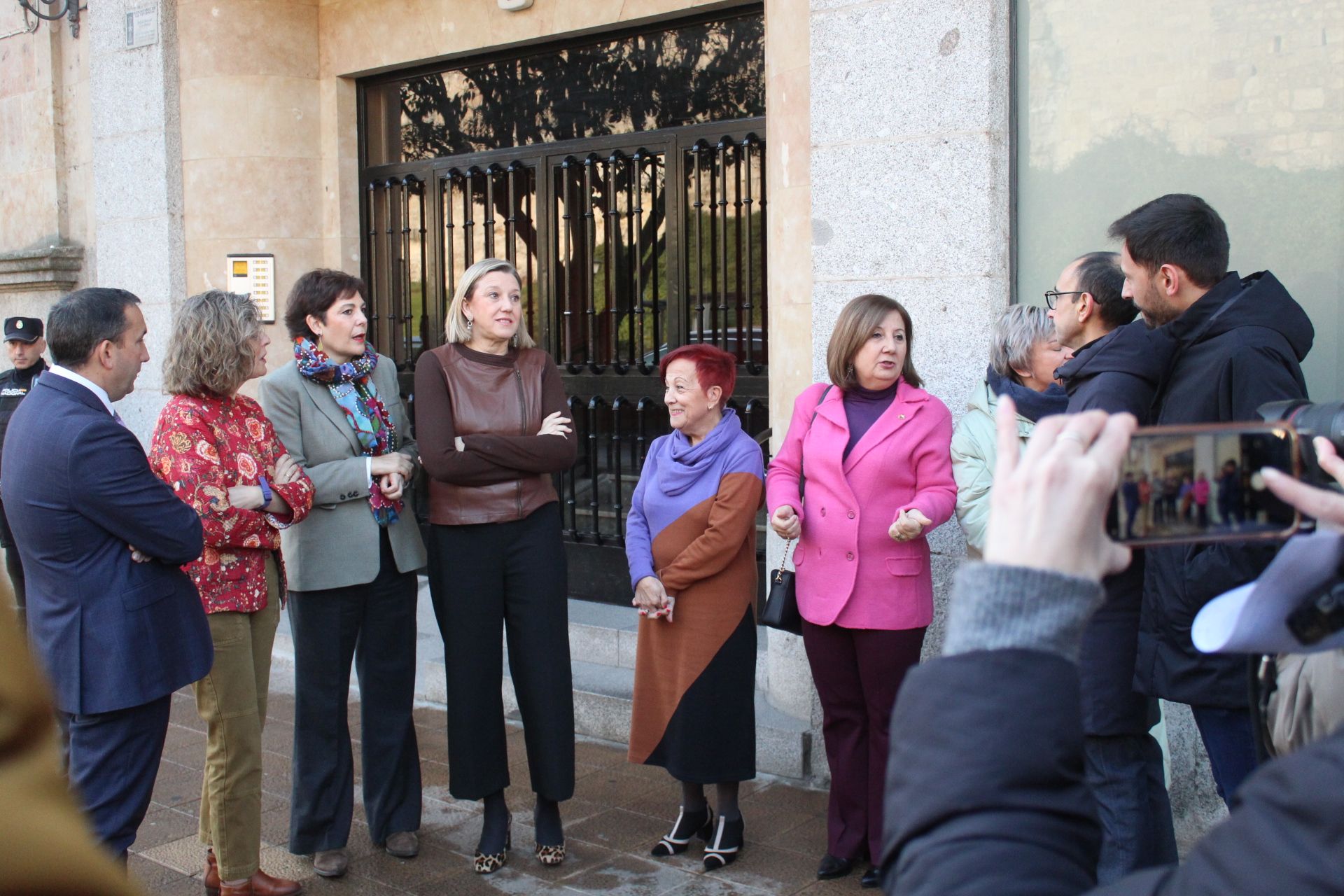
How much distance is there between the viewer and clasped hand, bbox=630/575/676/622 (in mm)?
4402

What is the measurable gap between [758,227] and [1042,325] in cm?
218

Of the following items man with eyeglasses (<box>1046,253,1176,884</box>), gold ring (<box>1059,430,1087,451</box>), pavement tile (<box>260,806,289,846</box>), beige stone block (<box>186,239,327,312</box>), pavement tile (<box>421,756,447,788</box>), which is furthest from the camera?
beige stone block (<box>186,239,327,312</box>)

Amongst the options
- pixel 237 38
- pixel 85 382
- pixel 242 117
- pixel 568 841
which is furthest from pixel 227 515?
pixel 237 38

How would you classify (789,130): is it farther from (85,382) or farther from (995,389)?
(85,382)

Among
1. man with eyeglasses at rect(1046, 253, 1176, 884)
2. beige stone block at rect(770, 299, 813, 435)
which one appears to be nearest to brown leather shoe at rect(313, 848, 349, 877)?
beige stone block at rect(770, 299, 813, 435)

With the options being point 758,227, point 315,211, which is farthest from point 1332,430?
point 315,211

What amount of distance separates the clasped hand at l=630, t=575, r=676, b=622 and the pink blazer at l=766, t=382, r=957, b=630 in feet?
1.63

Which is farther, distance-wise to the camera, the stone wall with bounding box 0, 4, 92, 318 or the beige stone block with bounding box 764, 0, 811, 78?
the stone wall with bounding box 0, 4, 92, 318

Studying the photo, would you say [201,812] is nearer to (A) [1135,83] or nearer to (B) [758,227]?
(B) [758,227]

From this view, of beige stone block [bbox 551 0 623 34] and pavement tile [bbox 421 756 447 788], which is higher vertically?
beige stone block [bbox 551 0 623 34]

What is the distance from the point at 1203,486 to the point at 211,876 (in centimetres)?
383

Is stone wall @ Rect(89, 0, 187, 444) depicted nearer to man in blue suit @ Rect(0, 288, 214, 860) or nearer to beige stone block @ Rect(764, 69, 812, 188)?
beige stone block @ Rect(764, 69, 812, 188)

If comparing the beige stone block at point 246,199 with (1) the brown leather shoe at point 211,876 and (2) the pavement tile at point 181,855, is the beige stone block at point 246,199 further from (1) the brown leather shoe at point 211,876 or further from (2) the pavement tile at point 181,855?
(1) the brown leather shoe at point 211,876

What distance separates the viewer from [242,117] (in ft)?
24.6
